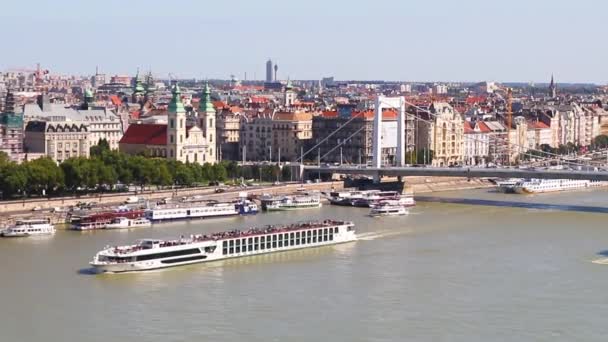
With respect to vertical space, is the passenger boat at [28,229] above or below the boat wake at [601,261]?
above

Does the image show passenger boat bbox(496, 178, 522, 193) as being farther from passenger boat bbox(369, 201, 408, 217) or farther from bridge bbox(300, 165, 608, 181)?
passenger boat bbox(369, 201, 408, 217)

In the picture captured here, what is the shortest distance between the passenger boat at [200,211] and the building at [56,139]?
782cm

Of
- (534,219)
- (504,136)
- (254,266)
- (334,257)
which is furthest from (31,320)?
(504,136)

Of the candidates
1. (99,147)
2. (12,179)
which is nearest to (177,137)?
(99,147)

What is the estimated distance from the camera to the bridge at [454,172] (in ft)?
84.2

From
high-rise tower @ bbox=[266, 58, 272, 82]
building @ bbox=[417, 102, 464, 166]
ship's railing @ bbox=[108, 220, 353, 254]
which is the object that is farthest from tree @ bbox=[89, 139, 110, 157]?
high-rise tower @ bbox=[266, 58, 272, 82]

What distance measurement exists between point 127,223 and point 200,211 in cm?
196

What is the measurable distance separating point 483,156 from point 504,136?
2.31m

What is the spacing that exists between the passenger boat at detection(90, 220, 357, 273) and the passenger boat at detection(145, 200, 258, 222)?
3.34m

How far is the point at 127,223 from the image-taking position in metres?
20.6

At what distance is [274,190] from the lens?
88.1 feet

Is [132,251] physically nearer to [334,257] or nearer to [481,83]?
[334,257]

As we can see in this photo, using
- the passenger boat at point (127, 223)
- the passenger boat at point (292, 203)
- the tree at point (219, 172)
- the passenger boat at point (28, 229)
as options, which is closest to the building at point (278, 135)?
the tree at point (219, 172)

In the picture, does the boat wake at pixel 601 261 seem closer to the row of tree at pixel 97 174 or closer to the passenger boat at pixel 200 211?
the passenger boat at pixel 200 211
